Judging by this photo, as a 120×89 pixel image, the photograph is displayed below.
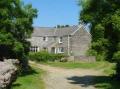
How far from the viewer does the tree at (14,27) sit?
33938mm

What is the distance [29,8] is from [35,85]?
36.3 feet

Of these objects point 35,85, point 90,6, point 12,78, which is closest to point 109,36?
point 90,6

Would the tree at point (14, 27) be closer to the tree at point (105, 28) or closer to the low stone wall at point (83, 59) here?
→ the tree at point (105, 28)

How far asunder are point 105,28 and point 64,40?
60.0 m

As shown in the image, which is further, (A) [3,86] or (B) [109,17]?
(B) [109,17]

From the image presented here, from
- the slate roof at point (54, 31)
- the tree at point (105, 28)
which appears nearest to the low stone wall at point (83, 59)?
the slate roof at point (54, 31)

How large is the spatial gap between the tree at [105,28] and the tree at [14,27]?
280 inches

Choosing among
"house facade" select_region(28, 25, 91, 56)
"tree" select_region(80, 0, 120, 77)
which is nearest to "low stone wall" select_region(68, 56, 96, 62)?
"house facade" select_region(28, 25, 91, 56)

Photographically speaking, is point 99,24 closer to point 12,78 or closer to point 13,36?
point 13,36

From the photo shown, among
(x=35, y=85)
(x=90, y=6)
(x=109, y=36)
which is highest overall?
(x=90, y=6)

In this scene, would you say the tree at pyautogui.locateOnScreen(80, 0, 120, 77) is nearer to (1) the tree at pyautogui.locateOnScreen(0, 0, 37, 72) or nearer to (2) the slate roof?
(1) the tree at pyautogui.locateOnScreen(0, 0, 37, 72)

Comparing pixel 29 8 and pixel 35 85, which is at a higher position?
pixel 29 8

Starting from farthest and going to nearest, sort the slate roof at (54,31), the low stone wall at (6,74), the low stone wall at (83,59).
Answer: the slate roof at (54,31) < the low stone wall at (83,59) < the low stone wall at (6,74)

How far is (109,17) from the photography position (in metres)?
29.0
